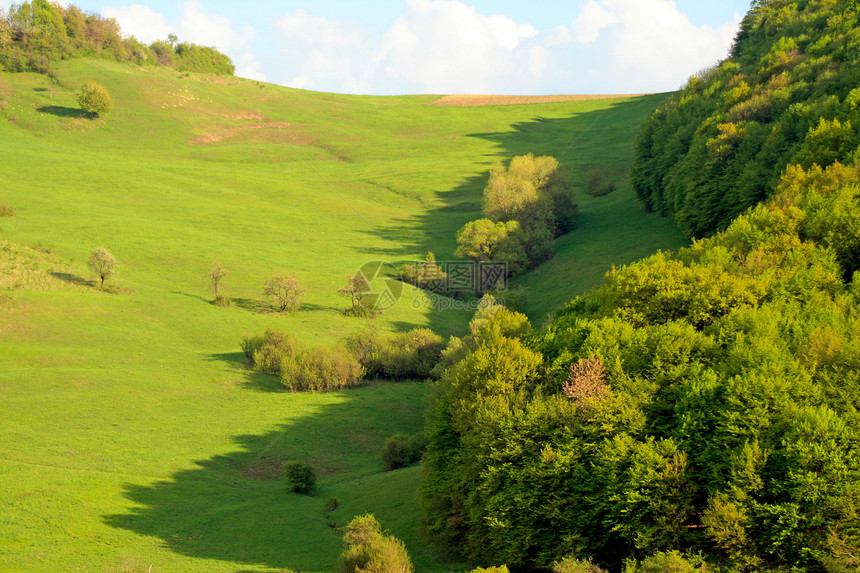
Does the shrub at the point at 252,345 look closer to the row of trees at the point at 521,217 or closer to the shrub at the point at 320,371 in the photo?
the shrub at the point at 320,371

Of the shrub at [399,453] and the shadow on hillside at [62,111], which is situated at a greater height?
the shadow on hillside at [62,111]

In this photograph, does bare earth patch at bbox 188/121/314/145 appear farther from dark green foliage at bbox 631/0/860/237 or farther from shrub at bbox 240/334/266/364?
shrub at bbox 240/334/266/364

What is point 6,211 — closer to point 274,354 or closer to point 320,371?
point 274,354

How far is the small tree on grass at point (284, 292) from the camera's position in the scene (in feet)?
263

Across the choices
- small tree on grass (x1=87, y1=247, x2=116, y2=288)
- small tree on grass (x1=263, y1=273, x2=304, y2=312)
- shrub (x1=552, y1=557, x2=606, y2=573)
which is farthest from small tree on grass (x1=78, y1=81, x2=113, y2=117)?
shrub (x1=552, y1=557, x2=606, y2=573)

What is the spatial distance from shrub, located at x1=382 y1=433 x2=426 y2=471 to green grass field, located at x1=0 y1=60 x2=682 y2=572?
4.68 feet

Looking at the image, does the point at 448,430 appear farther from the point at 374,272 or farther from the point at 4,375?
the point at 374,272

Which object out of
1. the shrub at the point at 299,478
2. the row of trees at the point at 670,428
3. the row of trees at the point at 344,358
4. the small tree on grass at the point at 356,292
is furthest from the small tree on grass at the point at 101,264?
the row of trees at the point at 670,428

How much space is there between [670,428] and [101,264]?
6727cm

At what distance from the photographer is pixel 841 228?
4144cm

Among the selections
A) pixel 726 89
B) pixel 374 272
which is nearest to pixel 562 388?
pixel 374 272

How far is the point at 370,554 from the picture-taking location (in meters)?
28.0

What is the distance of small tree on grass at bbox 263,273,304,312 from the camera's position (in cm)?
8031

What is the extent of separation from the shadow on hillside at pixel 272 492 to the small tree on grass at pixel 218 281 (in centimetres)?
2445
